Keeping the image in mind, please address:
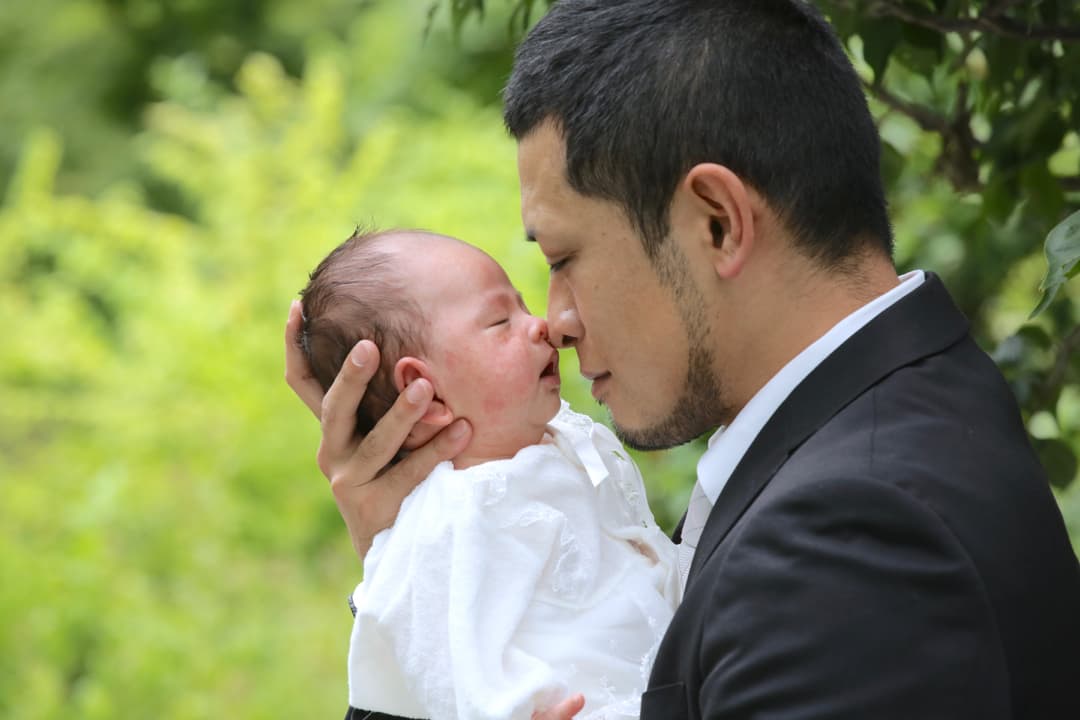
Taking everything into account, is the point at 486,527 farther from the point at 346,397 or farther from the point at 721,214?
the point at 721,214

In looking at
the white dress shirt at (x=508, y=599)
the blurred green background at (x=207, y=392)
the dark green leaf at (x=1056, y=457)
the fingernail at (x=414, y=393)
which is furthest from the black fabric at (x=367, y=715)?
the blurred green background at (x=207, y=392)

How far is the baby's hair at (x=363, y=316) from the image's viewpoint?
2225 millimetres

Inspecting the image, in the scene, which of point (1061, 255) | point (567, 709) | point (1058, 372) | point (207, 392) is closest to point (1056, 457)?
point (1058, 372)

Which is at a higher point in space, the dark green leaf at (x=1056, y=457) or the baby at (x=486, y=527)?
the baby at (x=486, y=527)

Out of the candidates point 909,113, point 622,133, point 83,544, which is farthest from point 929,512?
point 83,544

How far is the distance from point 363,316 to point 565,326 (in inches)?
15.0

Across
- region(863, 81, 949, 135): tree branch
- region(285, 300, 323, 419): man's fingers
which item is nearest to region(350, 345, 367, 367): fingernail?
region(285, 300, 323, 419): man's fingers

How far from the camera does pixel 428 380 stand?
221cm

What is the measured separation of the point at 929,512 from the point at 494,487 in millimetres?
755

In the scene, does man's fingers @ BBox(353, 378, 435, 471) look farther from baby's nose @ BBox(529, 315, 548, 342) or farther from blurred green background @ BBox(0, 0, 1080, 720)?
blurred green background @ BBox(0, 0, 1080, 720)

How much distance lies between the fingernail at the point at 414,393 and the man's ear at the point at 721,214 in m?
0.53

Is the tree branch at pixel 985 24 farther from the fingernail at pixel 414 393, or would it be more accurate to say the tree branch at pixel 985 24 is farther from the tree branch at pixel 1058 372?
the fingernail at pixel 414 393

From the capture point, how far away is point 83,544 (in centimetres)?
645

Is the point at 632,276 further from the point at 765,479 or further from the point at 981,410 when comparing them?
the point at 981,410
